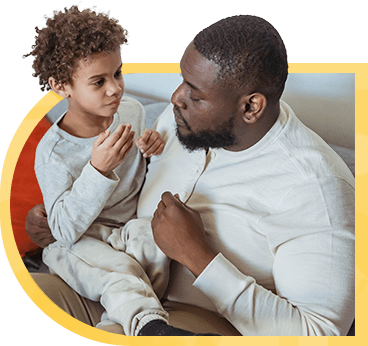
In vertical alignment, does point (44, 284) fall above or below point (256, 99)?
below

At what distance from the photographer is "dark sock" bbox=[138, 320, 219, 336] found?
976mm

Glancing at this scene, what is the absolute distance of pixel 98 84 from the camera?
1.13m

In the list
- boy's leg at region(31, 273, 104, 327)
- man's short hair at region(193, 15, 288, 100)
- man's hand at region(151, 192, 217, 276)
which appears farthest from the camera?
boy's leg at region(31, 273, 104, 327)

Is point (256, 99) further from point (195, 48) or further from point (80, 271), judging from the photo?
point (80, 271)

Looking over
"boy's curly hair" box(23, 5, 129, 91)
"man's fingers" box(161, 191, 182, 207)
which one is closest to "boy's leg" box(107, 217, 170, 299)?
"man's fingers" box(161, 191, 182, 207)

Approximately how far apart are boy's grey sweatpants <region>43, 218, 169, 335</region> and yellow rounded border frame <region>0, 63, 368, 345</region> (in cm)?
6

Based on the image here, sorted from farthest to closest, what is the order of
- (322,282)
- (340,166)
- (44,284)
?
1. (44,284)
2. (340,166)
3. (322,282)

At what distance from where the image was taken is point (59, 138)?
3.94ft

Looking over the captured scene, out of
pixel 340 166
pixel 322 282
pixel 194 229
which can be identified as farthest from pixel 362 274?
pixel 194 229

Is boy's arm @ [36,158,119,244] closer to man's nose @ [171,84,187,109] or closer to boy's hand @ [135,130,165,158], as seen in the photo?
boy's hand @ [135,130,165,158]

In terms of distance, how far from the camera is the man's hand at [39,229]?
1.29 m

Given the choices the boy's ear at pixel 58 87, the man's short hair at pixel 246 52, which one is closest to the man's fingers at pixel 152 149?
the boy's ear at pixel 58 87

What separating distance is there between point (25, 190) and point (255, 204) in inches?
25.8

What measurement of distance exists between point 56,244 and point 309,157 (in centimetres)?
67
